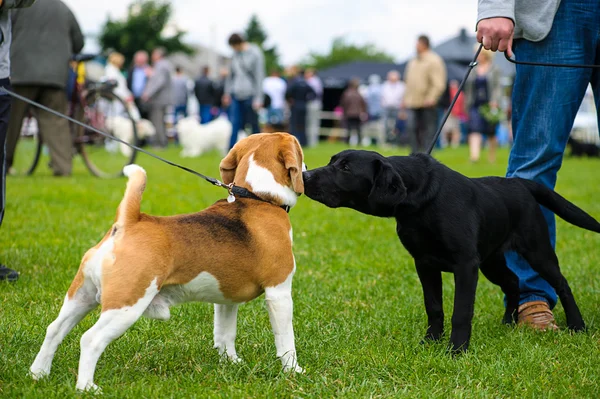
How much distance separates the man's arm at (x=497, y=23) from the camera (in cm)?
354

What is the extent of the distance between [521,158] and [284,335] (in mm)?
1855

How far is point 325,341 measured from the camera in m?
3.54

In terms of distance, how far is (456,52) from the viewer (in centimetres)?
3262

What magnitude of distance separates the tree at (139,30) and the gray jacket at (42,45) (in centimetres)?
4083

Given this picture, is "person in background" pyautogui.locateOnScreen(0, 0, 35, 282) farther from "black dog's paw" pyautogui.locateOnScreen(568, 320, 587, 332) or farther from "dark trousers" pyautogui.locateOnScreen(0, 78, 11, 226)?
"black dog's paw" pyautogui.locateOnScreen(568, 320, 587, 332)

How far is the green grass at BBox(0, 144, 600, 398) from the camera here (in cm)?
287

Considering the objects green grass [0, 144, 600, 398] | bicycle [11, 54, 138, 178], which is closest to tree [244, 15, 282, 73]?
bicycle [11, 54, 138, 178]

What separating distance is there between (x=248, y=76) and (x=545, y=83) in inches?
404

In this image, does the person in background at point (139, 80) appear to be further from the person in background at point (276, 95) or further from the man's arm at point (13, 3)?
the man's arm at point (13, 3)

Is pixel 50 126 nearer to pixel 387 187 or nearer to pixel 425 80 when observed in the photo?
pixel 387 187

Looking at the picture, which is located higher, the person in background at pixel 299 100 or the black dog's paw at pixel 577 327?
the black dog's paw at pixel 577 327

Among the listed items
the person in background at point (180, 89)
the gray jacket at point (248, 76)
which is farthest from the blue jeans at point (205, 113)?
the gray jacket at point (248, 76)

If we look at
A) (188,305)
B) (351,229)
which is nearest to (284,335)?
(188,305)

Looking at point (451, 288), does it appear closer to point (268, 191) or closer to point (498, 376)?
point (498, 376)
